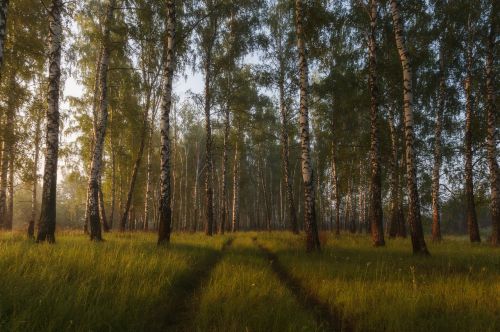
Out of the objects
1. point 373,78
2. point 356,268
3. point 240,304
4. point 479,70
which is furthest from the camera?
point 479,70

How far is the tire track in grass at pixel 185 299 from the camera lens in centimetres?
348

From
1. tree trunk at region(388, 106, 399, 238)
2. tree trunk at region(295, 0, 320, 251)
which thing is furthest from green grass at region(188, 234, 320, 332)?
tree trunk at region(388, 106, 399, 238)

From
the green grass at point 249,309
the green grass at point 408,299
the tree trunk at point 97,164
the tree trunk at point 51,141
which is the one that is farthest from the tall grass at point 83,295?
the tree trunk at point 97,164

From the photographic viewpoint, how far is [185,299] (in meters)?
4.37

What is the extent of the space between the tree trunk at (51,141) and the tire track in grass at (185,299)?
5.36 m

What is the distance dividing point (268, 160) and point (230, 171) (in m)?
6.05

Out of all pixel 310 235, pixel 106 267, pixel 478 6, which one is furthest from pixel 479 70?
pixel 106 267

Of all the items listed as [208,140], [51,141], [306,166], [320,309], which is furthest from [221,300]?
[208,140]

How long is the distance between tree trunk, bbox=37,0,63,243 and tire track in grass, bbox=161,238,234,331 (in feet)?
17.6

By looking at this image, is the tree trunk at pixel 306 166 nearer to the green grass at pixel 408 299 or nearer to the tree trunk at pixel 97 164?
the green grass at pixel 408 299

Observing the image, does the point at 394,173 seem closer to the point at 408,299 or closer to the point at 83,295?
the point at 408,299

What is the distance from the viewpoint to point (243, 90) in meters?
22.3

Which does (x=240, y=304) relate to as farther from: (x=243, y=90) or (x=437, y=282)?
(x=243, y=90)

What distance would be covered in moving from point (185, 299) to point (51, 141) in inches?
284
